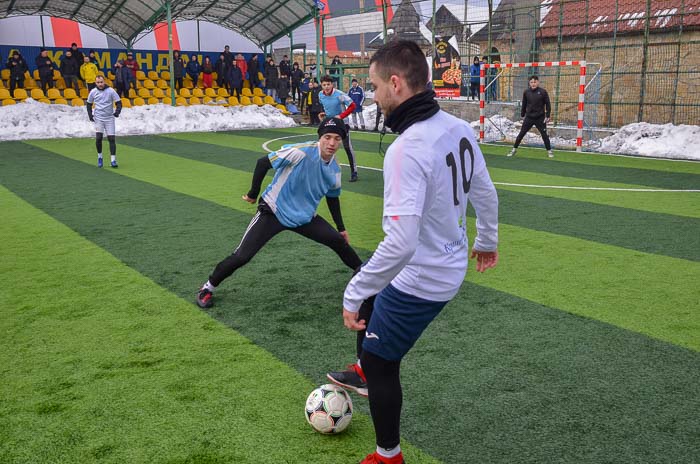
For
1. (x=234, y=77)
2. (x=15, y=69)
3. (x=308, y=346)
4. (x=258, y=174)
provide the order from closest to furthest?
(x=308, y=346) → (x=258, y=174) → (x=15, y=69) → (x=234, y=77)

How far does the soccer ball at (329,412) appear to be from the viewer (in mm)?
3684

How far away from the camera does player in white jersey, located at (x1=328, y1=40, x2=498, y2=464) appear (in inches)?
102

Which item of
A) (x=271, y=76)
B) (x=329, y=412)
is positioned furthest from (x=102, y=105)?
(x=271, y=76)

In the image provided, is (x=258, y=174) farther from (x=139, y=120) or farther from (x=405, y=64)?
(x=139, y=120)

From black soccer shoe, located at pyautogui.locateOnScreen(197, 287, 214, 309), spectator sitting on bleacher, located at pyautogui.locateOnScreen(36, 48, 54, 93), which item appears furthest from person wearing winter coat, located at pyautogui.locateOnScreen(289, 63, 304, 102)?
black soccer shoe, located at pyautogui.locateOnScreen(197, 287, 214, 309)

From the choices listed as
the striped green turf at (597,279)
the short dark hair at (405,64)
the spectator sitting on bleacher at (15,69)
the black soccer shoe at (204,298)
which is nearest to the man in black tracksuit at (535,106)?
the striped green turf at (597,279)

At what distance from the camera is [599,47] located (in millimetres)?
21844

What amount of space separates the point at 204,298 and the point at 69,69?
24.7 metres

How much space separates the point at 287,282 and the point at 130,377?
2397 mm

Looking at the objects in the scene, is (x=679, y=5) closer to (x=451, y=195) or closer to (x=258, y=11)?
(x=258, y=11)

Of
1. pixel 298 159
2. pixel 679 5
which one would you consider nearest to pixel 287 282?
pixel 298 159

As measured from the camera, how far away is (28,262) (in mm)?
7367

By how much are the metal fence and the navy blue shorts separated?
1875 cm

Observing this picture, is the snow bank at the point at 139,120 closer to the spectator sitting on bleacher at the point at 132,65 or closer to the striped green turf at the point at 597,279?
the spectator sitting on bleacher at the point at 132,65
